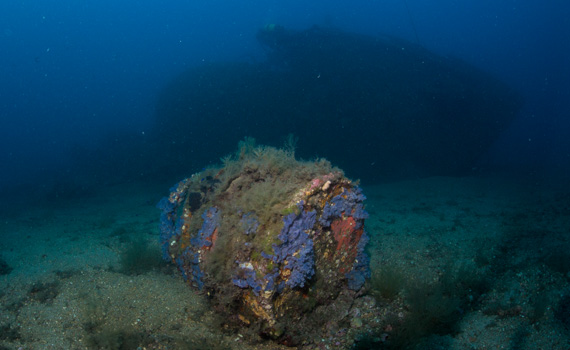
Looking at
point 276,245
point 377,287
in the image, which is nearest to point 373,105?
point 377,287

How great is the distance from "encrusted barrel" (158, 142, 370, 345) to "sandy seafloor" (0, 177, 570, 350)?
0.29 metres

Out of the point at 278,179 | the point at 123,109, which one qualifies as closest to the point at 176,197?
the point at 278,179

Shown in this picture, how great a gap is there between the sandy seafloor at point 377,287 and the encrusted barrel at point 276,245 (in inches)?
11.5

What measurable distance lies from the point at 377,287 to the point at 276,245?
1.93 meters

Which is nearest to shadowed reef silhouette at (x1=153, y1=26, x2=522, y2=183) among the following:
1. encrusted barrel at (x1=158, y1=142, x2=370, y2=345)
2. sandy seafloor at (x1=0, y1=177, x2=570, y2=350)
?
sandy seafloor at (x1=0, y1=177, x2=570, y2=350)

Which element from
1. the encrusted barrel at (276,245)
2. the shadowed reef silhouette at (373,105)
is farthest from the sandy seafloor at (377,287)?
the shadowed reef silhouette at (373,105)

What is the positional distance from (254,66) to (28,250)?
15.8m

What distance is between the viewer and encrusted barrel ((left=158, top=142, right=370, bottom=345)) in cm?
310

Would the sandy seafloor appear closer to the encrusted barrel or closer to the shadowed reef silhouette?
the encrusted barrel

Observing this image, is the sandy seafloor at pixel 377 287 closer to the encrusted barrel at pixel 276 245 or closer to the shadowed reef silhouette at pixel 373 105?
the encrusted barrel at pixel 276 245

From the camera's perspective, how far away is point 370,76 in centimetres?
1581

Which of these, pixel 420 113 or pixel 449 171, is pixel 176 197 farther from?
pixel 449 171

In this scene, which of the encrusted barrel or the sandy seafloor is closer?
the encrusted barrel

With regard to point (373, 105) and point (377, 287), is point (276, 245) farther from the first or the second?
point (373, 105)
